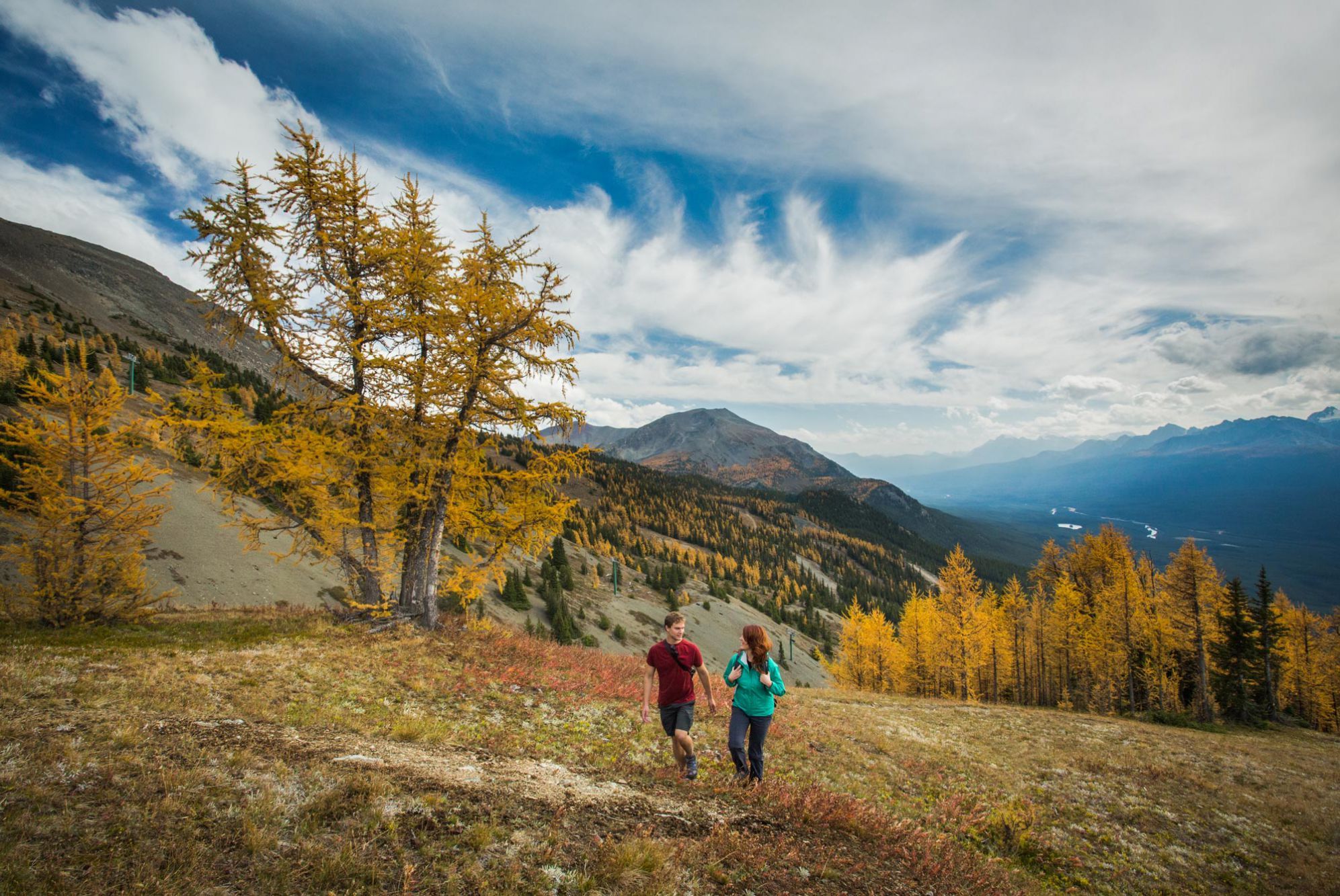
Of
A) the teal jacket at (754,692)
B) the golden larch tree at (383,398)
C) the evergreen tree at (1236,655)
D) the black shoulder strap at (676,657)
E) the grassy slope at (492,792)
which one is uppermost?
the golden larch tree at (383,398)

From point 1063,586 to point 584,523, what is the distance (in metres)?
93.3

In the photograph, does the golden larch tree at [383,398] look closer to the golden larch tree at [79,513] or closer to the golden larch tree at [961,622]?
the golden larch tree at [79,513]

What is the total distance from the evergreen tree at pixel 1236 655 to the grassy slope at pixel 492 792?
28.5m

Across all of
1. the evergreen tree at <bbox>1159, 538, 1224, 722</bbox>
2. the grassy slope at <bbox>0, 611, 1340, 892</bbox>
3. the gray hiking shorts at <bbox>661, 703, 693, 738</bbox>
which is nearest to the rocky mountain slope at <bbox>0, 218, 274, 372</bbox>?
the grassy slope at <bbox>0, 611, 1340, 892</bbox>

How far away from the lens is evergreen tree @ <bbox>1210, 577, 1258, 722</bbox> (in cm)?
3750

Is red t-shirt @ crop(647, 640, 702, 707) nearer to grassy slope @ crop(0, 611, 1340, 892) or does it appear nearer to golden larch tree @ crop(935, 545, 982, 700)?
grassy slope @ crop(0, 611, 1340, 892)

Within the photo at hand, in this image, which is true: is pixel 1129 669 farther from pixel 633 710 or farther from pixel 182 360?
pixel 182 360

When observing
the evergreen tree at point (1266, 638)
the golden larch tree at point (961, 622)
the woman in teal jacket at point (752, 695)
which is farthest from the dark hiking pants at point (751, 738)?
the evergreen tree at point (1266, 638)

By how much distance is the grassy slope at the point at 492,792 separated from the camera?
4.46m

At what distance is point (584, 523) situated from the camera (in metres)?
119

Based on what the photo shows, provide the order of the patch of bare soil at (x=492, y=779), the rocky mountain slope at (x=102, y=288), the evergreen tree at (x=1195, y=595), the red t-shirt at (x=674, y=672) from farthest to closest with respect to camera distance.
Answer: the rocky mountain slope at (x=102, y=288) → the evergreen tree at (x=1195, y=595) → the red t-shirt at (x=674, y=672) → the patch of bare soil at (x=492, y=779)

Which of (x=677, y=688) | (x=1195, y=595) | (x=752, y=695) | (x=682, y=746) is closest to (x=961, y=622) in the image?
(x=1195, y=595)

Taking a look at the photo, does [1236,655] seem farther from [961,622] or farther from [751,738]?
[751,738]

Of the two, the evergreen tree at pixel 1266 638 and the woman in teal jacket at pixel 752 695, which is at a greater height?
the woman in teal jacket at pixel 752 695
